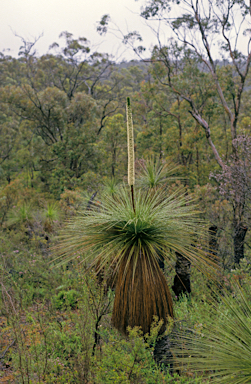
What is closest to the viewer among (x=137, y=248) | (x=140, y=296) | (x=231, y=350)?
(x=231, y=350)

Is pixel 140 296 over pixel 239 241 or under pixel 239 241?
over

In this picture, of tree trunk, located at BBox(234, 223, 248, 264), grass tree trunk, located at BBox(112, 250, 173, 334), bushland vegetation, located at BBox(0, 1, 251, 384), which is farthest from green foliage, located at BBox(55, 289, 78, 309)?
tree trunk, located at BBox(234, 223, 248, 264)

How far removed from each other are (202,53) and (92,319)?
9342 millimetres

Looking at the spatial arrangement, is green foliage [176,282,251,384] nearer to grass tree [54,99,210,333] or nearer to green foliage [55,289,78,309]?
grass tree [54,99,210,333]

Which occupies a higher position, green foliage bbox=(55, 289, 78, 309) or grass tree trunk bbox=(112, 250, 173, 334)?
grass tree trunk bbox=(112, 250, 173, 334)

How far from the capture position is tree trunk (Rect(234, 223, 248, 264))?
6125mm

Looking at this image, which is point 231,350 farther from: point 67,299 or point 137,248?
point 67,299

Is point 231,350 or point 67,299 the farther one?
point 67,299

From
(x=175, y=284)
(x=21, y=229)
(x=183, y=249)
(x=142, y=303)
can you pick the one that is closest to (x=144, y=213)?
(x=183, y=249)

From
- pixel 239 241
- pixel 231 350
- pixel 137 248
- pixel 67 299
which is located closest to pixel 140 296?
pixel 137 248

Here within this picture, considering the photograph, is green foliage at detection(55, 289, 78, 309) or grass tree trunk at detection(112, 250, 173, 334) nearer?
grass tree trunk at detection(112, 250, 173, 334)

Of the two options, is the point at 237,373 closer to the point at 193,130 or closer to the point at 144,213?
the point at 144,213

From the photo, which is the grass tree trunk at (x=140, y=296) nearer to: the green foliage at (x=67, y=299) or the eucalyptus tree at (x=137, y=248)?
the eucalyptus tree at (x=137, y=248)

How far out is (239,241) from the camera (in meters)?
6.21
